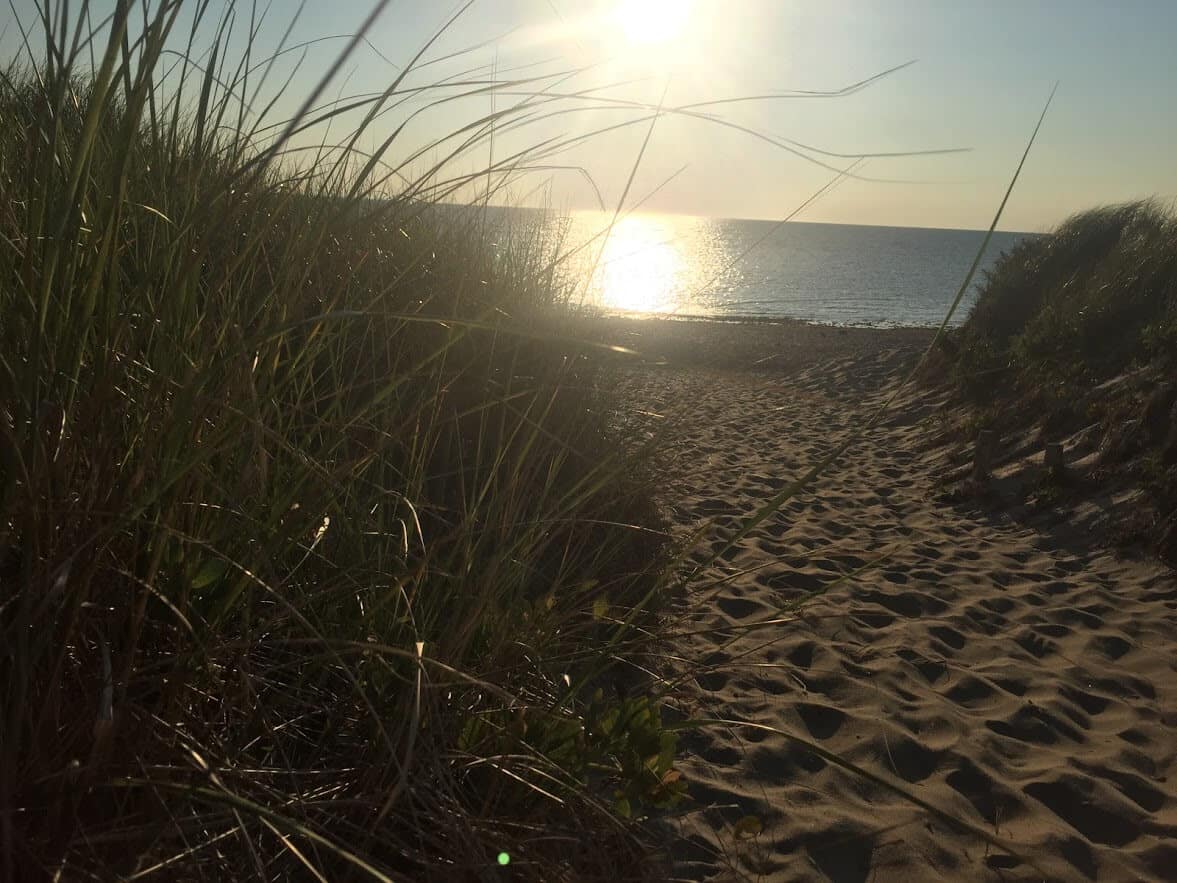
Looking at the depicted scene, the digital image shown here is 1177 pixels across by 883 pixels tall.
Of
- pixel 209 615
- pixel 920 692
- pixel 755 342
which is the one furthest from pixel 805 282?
pixel 209 615

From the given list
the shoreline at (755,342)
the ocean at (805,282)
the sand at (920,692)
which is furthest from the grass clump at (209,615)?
the shoreline at (755,342)

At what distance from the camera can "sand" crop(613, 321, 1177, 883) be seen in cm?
227

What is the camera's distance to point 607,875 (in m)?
1.45

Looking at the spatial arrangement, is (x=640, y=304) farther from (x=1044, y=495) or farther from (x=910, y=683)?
(x=910, y=683)

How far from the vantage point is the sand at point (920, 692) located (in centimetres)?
227

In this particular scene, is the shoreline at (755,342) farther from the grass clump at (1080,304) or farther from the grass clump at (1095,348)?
the grass clump at (1095,348)

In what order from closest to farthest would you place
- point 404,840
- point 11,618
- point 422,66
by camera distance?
point 11,618 < point 404,840 < point 422,66

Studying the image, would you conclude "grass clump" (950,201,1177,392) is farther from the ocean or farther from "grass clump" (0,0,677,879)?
"grass clump" (0,0,677,879)

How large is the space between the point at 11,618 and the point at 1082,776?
112 inches

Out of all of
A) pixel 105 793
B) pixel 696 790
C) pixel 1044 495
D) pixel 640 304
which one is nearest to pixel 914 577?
pixel 1044 495

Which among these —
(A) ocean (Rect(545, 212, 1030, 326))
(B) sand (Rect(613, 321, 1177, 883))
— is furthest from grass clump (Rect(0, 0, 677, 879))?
(A) ocean (Rect(545, 212, 1030, 326))

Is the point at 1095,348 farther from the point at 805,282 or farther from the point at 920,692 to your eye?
the point at 805,282

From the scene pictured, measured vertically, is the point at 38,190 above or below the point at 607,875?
above

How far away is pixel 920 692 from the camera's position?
10.8 feet
